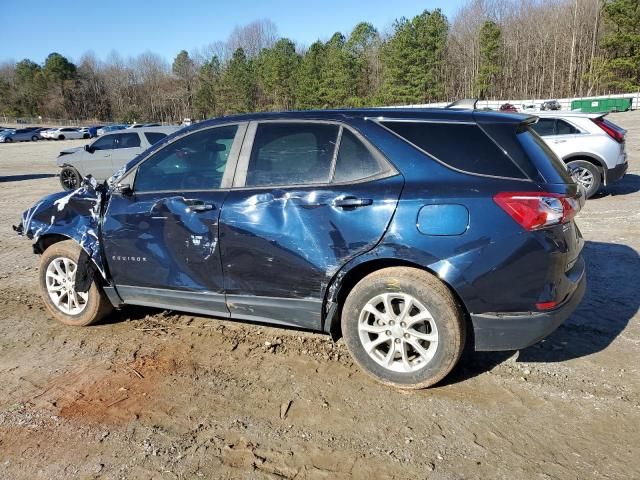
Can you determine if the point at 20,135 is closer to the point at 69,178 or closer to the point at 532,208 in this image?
the point at 69,178

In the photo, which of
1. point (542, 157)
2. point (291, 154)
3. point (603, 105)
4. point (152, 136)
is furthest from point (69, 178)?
point (603, 105)

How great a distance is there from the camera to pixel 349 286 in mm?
3373

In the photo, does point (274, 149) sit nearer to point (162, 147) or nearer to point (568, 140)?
point (162, 147)

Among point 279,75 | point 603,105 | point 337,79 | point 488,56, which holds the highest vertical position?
point 488,56

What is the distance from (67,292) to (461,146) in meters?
3.49

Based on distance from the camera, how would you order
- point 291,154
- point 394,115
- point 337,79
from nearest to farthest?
point 394,115
point 291,154
point 337,79

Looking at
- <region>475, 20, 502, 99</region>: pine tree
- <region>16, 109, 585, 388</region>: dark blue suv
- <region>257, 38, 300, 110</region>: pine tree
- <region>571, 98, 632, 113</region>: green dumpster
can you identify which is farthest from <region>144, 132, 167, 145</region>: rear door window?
<region>257, 38, 300, 110</region>: pine tree

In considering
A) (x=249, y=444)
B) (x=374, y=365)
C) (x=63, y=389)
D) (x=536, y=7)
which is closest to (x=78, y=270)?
(x=63, y=389)

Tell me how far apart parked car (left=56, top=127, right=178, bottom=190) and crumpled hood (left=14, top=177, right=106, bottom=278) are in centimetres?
1006

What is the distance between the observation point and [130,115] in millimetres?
95250

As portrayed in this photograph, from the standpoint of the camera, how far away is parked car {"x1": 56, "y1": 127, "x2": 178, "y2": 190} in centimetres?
1411

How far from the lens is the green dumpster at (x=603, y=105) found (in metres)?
44.1

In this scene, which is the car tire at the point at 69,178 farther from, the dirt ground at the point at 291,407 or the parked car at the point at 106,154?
the dirt ground at the point at 291,407

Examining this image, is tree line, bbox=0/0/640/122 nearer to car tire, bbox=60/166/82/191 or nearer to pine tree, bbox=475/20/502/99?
pine tree, bbox=475/20/502/99
